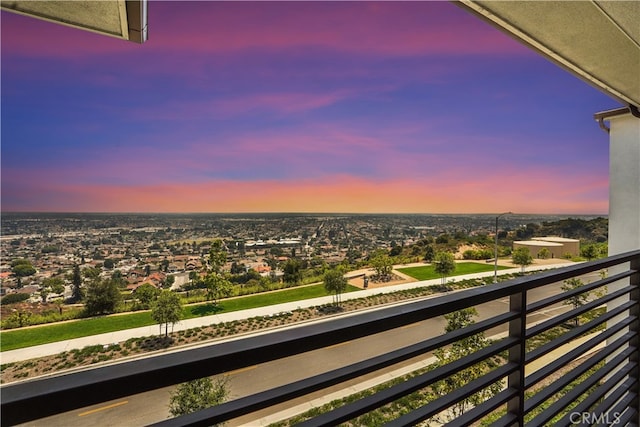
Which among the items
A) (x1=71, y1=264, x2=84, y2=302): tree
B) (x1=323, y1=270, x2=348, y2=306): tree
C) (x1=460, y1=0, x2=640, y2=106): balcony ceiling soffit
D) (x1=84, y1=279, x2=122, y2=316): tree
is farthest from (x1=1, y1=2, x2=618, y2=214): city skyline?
(x1=460, y1=0, x2=640, y2=106): balcony ceiling soffit

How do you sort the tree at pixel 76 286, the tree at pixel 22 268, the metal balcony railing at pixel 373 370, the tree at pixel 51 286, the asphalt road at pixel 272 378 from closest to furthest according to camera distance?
the metal balcony railing at pixel 373 370 → the asphalt road at pixel 272 378 → the tree at pixel 22 268 → the tree at pixel 51 286 → the tree at pixel 76 286

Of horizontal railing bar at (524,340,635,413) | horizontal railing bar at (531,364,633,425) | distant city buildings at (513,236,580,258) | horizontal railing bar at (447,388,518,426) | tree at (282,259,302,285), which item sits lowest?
tree at (282,259,302,285)

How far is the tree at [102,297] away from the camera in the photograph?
10.7m

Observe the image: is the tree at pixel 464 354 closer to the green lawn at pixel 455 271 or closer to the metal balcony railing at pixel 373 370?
the metal balcony railing at pixel 373 370

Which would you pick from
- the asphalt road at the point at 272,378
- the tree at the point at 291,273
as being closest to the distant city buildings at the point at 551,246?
the asphalt road at the point at 272,378

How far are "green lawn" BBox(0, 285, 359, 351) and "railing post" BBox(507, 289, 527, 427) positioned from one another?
40.3 ft

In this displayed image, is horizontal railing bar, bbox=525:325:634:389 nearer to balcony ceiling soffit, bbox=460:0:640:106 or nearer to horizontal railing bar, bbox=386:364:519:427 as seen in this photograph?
horizontal railing bar, bbox=386:364:519:427

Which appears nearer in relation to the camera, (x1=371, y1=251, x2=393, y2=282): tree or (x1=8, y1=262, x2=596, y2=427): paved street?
(x1=8, y1=262, x2=596, y2=427): paved street

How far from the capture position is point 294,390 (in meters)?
0.57

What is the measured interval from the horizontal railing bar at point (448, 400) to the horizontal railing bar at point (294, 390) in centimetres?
16

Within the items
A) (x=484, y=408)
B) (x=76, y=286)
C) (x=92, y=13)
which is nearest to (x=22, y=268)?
(x=76, y=286)

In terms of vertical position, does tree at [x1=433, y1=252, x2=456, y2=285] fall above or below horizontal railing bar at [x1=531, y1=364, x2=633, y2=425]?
below

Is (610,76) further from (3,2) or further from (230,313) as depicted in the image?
(230,313)

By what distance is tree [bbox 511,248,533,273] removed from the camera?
11336 mm
